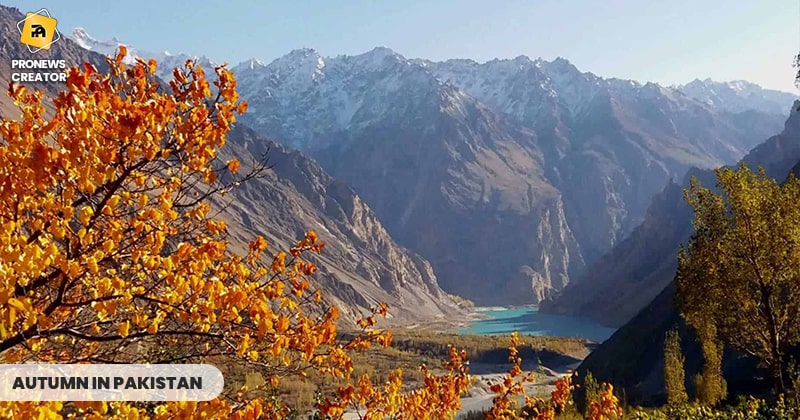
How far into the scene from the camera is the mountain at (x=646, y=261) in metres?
131

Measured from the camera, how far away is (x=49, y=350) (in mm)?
4957

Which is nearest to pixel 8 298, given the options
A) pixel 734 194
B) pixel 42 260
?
pixel 42 260

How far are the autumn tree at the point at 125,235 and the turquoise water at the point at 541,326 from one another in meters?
119

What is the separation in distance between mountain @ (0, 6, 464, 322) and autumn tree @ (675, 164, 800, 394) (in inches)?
4187

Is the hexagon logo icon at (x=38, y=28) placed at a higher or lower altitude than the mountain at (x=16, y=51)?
lower

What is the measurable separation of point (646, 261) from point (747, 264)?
493 feet

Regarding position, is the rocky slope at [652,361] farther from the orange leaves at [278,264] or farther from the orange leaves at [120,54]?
the orange leaves at [120,54]

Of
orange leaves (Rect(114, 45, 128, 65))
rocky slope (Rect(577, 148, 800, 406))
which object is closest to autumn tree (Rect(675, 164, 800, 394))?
rocky slope (Rect(577, 148, 800, 406))

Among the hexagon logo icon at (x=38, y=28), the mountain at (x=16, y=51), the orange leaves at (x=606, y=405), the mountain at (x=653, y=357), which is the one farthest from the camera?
the mountain at (x=16, y=51)

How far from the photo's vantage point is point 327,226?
171 meters

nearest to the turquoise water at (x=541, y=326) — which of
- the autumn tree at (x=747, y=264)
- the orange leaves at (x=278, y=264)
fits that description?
the autumn tree at (x=747, y=264)

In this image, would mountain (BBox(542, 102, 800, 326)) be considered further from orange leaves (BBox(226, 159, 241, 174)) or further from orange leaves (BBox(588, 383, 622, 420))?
orange leaves (BBox(226, 159, 241, 174))

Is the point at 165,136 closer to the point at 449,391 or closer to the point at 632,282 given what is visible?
the point at 449,391

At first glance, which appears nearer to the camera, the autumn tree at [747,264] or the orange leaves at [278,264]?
the orange leaves at [278,264]
